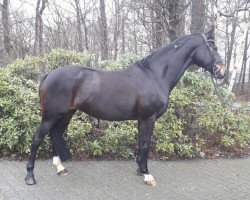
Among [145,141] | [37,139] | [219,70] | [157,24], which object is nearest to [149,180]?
[145,141]

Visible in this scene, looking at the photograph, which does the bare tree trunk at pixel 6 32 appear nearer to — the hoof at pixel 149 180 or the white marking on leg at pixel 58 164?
the white marking on leg at pixel 58 164

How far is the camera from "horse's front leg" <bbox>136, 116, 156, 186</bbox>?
438 centimetres

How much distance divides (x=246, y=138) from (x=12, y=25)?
10969 mm

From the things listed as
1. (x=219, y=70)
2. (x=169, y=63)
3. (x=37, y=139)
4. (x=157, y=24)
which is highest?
(x=157, y=24)

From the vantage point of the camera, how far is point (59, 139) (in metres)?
4.79

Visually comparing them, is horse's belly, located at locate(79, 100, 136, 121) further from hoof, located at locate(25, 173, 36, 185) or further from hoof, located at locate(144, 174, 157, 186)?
hoof, located at locate(25, 173, 36, 185)

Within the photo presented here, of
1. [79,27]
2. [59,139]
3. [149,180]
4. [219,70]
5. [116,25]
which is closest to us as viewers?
[219,70]

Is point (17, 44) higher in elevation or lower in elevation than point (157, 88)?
higher

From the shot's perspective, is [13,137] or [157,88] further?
[13,137]

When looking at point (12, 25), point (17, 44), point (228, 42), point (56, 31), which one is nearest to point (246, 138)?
point (56, 31)

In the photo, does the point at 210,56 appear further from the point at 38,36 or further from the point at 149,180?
the point at 38,36

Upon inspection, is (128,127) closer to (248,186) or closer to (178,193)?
(178,193)

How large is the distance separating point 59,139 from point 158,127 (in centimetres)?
193

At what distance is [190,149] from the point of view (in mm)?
5762
